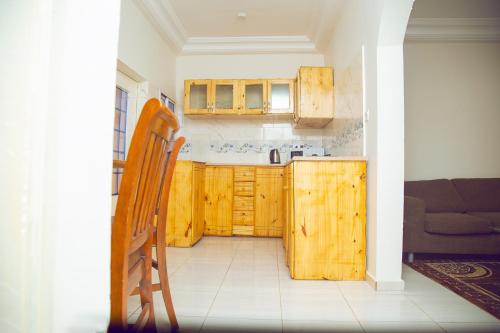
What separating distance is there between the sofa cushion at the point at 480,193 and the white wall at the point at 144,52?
375 centimetres

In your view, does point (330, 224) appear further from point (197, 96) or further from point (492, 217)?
point (197, 96)

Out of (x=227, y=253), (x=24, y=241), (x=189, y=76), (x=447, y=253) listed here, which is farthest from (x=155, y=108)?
(x=189, y=76)

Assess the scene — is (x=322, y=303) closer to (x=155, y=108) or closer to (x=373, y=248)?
(x=373, y=248)

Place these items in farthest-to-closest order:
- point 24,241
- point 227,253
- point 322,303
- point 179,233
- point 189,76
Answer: point 189,76 < point 179,233 < point 227,253 < point 322,303 < point 24,241

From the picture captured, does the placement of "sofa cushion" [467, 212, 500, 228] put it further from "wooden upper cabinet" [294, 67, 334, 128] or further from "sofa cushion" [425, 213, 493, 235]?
"wooden upper cabinet" [294, 67, 334, 128]

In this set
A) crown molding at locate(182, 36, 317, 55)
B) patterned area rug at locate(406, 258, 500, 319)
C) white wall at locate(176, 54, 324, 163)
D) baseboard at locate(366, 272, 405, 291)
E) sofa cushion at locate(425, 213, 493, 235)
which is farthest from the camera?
white wall at locate(176, 54, 324, 163)

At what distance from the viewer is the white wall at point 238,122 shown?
15.4ft

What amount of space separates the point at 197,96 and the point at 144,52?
1.06 metres

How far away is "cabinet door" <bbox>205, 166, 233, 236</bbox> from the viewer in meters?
4.07

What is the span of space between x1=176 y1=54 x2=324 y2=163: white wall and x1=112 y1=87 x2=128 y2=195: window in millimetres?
1357

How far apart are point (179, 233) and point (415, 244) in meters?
2.37

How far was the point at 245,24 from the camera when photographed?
13.4 feet

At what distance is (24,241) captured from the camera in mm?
495

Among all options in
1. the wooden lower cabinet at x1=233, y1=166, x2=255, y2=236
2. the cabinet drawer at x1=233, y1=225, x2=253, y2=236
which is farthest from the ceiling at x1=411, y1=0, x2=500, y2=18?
the cabinet drawer at x1=233, y1=225, x2=253, y2=236
